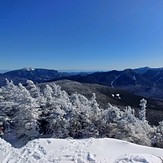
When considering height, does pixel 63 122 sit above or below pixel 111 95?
above

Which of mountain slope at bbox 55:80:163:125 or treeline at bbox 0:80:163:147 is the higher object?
treeline at bbox 0:80:163:147

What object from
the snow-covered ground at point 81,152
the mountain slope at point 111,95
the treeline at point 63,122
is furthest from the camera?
the mountain slope at point 111,95

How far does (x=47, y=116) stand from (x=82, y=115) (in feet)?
16.6

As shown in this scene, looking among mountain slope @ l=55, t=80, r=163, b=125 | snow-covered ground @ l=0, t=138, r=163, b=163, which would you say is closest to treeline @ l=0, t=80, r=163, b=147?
snow-covered ground @ l=0, t=138, r=163, b=163

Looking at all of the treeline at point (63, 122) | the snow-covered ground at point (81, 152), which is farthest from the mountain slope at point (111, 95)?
the snow-covered ground at point (81, 152)

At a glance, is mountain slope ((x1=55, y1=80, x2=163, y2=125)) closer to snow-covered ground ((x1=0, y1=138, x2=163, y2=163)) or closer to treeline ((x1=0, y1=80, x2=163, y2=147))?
treeline ((x1=0, y1=80, x2=163, y2=147))

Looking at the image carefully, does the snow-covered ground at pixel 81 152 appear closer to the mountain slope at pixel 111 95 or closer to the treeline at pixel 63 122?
the treeline at pixel 63 122

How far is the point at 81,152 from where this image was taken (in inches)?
727

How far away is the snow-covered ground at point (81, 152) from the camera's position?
56.7ft

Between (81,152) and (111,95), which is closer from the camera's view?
(81,152)

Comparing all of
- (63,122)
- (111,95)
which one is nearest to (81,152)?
(63,122)

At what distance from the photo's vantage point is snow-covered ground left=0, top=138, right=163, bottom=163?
680 inches

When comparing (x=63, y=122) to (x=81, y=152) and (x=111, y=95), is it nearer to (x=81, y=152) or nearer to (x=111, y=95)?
(x=81, y=152)

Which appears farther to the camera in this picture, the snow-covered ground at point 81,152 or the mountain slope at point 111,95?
the mountain slope at point 111,95
